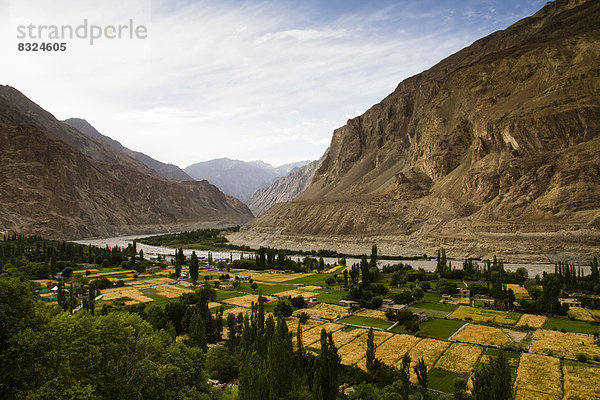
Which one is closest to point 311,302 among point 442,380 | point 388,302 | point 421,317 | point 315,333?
point 388,302

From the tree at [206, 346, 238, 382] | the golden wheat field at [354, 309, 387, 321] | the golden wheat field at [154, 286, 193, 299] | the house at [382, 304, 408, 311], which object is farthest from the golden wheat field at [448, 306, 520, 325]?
the golden wheat field at [154, 286, 193, 299]

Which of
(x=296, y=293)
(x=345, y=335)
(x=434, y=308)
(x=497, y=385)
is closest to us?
(x=497, y=385)

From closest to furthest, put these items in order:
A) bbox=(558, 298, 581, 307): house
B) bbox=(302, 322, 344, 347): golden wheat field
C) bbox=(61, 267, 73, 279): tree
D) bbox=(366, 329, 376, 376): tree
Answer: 1. bbox=(366, 329, 376, 376): tree
2. bbox=(302, 322, 344, 347): golden wheat field
3. bbox=(558, 298, 581, 307): house
4. bbox=(61, 267, 73, 279): tree

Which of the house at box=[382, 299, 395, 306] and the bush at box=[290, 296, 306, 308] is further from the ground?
the bush at box=[290, 296, 306, 308]

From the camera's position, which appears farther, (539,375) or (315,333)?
(315,333)

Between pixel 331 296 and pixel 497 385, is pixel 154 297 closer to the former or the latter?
pixel 331 296

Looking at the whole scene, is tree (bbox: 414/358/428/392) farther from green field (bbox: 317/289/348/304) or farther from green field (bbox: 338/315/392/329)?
green field (bbox: 317/289/348/304)

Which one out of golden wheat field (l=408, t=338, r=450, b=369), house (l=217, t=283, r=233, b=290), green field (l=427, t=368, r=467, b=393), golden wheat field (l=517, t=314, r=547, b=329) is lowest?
golden wheat field (l=517, t=314, r=547, b=329)

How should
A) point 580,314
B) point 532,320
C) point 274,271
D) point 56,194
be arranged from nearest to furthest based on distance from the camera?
point 532,320 → point 580,314 → point 274,271 → point 56,194
